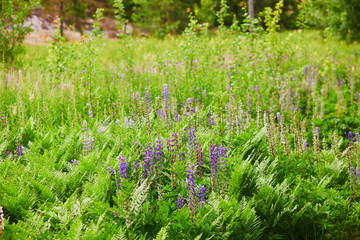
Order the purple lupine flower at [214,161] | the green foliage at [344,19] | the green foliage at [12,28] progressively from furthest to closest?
the green foliage at [344,19], the green foliage at [12,28], the purple lupine flower at [214,161]

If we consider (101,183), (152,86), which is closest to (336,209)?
(101,183)

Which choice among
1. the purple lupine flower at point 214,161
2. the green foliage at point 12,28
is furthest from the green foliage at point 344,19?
the purple lupine flower at point 214,161

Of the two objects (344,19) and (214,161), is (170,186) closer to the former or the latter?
(214,161)

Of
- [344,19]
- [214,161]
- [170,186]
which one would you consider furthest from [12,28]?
[344,19]

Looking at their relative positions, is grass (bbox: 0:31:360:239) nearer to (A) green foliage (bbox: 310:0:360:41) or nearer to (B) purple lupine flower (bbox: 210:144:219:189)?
(B) purple lupine flower (bbox: 210:144:219:189)

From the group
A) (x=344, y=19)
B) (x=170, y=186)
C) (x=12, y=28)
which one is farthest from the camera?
(x=344, y=19)

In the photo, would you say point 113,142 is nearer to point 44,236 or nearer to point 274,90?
point 44,236

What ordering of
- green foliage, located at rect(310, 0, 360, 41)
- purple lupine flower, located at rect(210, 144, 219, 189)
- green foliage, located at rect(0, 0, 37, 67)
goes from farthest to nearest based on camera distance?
green foliage, located at rect(310, 0, 360, 41), green foliage, located at rect(0, 0, 37, 67), purple lupine flower, located at rect(210, 144, 219, 189)

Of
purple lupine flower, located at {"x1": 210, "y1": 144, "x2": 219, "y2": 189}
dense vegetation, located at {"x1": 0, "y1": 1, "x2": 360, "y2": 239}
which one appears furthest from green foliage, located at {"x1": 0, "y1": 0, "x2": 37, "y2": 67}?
purple lupine flower, located at {"x1": 210, "y1": 144, "x2": 219, "y2": 189}

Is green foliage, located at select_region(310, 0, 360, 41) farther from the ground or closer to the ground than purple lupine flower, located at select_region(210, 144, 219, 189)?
farther from the ground

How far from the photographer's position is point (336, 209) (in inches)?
109

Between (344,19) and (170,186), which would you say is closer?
(170,186)

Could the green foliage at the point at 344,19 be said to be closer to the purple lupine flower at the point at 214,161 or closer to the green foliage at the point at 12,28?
the green foliage at the point at 12,28

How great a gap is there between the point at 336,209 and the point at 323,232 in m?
0.26
